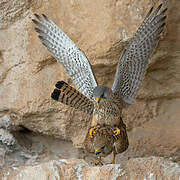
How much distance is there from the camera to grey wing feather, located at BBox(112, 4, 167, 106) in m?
2.91

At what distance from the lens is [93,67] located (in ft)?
10.2

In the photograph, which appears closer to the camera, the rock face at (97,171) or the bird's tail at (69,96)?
the rock face at (97,171)

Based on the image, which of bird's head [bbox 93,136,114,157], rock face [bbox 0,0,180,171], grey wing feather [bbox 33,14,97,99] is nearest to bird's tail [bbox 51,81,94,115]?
grey wing feather [bbox 33,14,97,99]

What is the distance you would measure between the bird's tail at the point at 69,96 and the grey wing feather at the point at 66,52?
112 mm

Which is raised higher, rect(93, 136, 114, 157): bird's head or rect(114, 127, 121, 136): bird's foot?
rect(114, 127, 121, 136): bird's foot

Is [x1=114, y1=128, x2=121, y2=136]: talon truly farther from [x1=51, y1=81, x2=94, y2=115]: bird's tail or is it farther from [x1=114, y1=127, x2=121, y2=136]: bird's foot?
[x1=51, y1=81, x2=94, y2=115]: bird's tail

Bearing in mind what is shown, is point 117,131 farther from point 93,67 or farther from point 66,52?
point 66,52

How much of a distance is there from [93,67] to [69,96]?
338mm

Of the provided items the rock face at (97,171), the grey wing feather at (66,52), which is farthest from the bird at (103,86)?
the rock face at (97,171)

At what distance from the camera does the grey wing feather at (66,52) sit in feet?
10.0

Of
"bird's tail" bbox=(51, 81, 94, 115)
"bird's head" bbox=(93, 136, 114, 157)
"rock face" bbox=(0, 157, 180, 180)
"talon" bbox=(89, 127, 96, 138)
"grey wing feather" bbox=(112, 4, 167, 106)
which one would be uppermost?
"grey wing feather" bbox=(112, 4, 167, 106)

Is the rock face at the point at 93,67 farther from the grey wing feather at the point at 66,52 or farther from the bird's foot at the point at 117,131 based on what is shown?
the bird's foot at the point at 117,131

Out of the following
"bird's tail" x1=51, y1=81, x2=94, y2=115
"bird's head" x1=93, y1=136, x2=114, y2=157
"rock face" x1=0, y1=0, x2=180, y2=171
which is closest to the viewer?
"bird's head" x1=93, y1=136, x2=114, y2=157

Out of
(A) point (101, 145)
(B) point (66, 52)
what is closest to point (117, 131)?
(A) point (101, 145)
